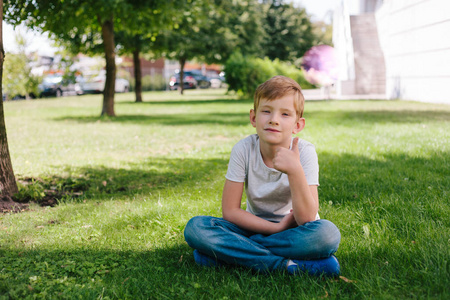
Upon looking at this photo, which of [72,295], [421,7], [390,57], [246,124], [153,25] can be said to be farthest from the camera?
[390,57]

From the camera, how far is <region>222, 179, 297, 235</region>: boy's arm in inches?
106

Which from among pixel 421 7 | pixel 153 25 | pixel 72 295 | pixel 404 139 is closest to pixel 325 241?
pixel 72 295

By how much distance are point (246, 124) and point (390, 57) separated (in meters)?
12.0

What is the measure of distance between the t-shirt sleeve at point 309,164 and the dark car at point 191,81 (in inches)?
1579

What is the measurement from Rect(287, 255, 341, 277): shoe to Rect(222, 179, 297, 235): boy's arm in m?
0.25

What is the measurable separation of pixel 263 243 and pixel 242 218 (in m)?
0.20

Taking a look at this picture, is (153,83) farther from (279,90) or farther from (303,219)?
(303,219)

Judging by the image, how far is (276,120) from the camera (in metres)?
2.63

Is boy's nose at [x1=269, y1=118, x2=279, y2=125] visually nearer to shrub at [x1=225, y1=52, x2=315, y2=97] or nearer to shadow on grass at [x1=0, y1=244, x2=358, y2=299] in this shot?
shadow on grass at [x1=0, y1=244, x2=358, y2=299]

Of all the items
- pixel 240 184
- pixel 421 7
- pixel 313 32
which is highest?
pixel 313 32

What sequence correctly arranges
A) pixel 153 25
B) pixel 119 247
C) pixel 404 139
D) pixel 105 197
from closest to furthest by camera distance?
pixel 119 247, pixel 105 197, pixel 404 139, pixel 153 25

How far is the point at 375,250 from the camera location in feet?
9.09

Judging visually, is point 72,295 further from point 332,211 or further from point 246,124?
point 246,124

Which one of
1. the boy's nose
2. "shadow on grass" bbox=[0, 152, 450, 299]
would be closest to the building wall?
"shadow on grass" bbox=[0, 152, 450, 299]
